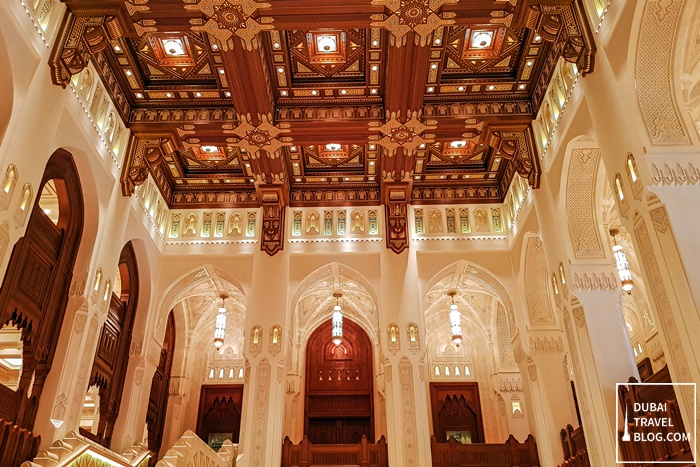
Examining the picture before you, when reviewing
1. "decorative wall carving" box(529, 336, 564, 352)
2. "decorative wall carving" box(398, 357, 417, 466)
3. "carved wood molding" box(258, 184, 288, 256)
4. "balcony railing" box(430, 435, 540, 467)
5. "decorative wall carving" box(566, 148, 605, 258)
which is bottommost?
"balcony railing" box(430, 435, 540, 467)

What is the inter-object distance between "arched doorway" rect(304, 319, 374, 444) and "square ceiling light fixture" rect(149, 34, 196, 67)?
381 inches

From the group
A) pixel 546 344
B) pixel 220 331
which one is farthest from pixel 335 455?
pixel 546 344

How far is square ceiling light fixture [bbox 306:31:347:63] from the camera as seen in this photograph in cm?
967

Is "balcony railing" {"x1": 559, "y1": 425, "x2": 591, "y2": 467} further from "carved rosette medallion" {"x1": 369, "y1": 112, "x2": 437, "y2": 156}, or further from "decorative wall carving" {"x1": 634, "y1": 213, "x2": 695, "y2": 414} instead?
"carved rosette medallion" {"x1": 369, "y1": 112, "x2": 437, "y2": 156}

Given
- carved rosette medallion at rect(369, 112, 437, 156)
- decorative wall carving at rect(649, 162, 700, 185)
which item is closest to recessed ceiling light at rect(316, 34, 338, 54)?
carved rosette medallion at rect(369, 112, 437, 156)

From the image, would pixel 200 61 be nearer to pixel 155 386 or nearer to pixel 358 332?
pixel 155 386

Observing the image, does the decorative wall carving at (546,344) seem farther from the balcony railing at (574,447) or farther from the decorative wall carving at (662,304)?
the decorative wall carving at (662,304)

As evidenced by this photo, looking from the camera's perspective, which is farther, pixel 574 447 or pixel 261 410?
pixel 261 410

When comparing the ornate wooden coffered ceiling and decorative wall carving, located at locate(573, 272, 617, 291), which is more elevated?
the ornate wooden coffered ceiling

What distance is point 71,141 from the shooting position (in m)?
8.88

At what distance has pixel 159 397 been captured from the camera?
594 inches

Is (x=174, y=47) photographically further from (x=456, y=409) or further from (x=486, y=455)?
(x=456, y=409)

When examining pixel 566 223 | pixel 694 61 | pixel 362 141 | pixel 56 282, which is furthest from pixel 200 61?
pixel 694 61

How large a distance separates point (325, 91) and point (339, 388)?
30.8ft
